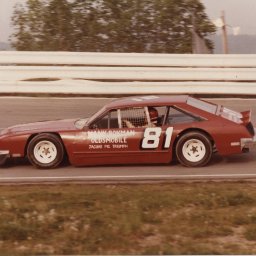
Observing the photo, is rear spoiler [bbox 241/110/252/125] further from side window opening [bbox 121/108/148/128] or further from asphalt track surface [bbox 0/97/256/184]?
side window opening [bbox 121/108/148/128]

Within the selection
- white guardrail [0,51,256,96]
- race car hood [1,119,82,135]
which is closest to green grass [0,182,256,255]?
race car hood [1,119,82,135]

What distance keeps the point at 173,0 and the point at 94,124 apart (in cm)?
926

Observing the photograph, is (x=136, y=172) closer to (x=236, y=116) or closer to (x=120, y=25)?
(x=236, y=116)

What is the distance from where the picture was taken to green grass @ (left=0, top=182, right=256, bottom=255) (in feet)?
20.1

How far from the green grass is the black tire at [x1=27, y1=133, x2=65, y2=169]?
122cm

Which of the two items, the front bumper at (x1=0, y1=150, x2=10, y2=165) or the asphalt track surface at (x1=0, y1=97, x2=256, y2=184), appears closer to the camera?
the asphalt track surface at (x1=0, y1=97, x2=256, y2=184)

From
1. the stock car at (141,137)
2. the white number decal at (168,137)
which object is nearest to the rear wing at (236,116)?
the stock car at (141,137)

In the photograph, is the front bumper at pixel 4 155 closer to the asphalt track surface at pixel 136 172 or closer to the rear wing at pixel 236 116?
the asphalt track surface at pixel 136 172

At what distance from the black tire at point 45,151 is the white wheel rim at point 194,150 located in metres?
1.84

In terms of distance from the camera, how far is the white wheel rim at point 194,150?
31.0 feet

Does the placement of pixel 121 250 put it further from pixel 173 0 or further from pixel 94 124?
pixel 173 0

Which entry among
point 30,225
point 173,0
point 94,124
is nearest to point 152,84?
point 173,0

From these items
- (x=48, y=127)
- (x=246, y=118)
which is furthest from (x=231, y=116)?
(x=48, y=127)

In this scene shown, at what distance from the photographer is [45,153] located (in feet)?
31.9
